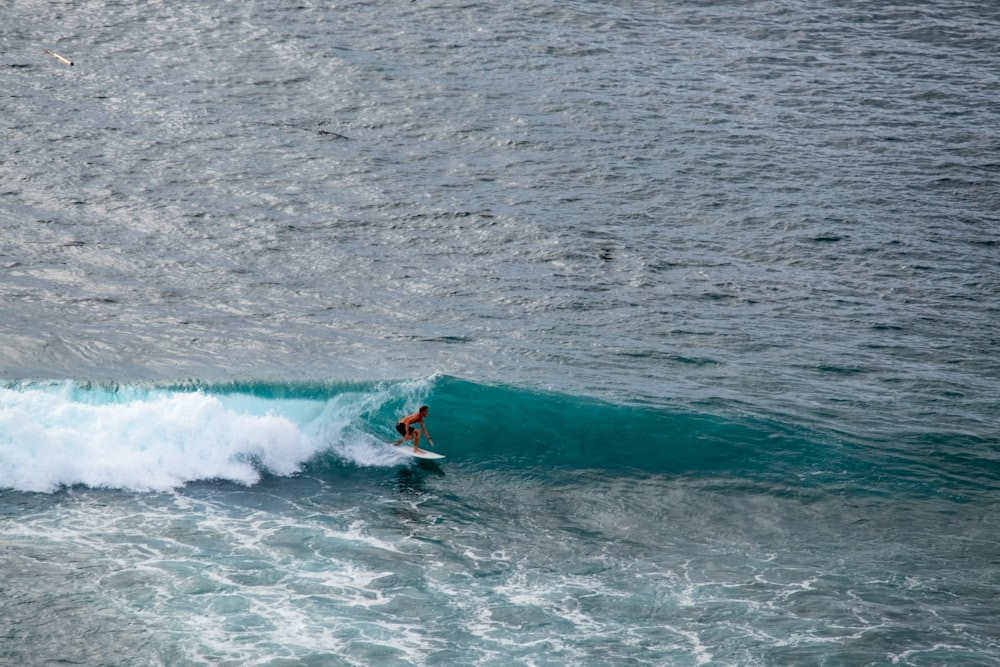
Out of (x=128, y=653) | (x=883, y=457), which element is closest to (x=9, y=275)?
(x=128, y=653)

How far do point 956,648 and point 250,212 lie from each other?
1889 cm

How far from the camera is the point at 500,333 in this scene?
24750 mm

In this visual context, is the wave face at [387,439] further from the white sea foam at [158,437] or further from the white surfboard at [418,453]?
the white surfboard at [418,453]

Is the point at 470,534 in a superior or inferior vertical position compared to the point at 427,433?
inferior

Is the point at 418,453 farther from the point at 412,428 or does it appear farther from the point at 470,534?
the point at 470,534

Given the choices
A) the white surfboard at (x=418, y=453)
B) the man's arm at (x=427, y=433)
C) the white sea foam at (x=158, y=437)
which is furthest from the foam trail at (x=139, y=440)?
the man's arm at (x=427, y=433)

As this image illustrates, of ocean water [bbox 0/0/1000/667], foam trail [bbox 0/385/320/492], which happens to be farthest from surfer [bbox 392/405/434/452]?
foam trail [bbox 0/385/320/492]

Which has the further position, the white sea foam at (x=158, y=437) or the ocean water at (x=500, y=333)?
the white sea foam at (x=158, y=437)

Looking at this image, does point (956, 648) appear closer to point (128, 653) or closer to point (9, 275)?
point (128, 653)

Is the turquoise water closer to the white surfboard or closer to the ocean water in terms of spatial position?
the ocean water

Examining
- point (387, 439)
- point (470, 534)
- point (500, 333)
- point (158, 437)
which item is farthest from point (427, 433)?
point (158, 437)

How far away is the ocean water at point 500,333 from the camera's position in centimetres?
1700

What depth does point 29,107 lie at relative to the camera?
33344 mm

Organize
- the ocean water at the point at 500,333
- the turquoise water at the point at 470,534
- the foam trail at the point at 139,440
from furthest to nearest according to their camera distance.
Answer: the foam trail at the point at 139,440 < the ocean water at the point at 500,333 < the turquoise water at the point at 470,534
